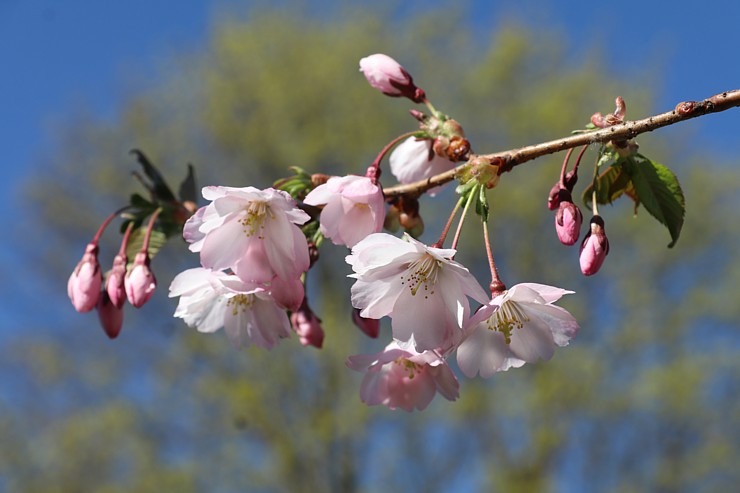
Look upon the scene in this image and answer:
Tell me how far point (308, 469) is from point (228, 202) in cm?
881

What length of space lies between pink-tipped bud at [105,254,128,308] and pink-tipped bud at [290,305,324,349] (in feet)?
0.89

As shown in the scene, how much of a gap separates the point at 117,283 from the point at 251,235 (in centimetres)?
30

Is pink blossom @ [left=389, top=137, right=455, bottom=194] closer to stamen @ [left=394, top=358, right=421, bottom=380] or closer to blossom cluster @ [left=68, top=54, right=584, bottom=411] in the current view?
blossom cluster @ [left=68, top=54, right=584, bottom=411]

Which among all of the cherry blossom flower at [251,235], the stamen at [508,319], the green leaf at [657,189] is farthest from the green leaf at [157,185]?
the green leaf at [657,189]

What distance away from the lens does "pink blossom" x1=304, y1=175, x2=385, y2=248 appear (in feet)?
3.29

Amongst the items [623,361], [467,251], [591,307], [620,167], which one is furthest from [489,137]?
[620,167]

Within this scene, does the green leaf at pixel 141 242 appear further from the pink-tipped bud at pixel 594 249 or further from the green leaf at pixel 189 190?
the pink-tipped bud at pixel 594 249

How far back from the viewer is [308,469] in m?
9.40

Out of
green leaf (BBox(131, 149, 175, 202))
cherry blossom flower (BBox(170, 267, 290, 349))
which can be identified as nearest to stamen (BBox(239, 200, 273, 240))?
cherry blossom flower (BBox(170, 267, 290, 349))

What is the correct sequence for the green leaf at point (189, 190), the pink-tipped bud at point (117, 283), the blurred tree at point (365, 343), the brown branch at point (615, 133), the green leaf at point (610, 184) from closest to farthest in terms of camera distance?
the brown branch at point (615, 133)
the green leaf at point (610, 184)
the pink-tipped bud at point (117, 283)
the green leaf at point (189, 190)
the blurred tree at point (365, 343)

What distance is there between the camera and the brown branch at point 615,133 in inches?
32.9

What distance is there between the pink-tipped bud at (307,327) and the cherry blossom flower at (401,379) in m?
0.07

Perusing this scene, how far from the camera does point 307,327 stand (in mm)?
1186

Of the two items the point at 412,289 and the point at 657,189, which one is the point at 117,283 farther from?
the point at 657,189
